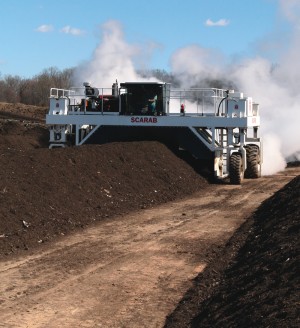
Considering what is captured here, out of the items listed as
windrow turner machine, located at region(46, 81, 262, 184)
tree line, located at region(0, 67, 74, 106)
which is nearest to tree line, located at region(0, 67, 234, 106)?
tree line, located at region(0, 67, 74, 106)

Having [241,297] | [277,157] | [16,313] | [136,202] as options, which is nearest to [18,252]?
[16,313]

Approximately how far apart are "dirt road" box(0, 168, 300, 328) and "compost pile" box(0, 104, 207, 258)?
637 mm

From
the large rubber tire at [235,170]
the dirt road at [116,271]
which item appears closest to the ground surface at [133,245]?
the dirt road at [116,271]

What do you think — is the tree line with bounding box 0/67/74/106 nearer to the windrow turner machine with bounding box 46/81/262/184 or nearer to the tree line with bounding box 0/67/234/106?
the tree line with bounding box 0/67/234/106

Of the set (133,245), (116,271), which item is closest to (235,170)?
(133,245)

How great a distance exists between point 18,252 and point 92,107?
15.9m

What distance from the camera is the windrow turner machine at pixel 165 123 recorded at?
82.0 ft

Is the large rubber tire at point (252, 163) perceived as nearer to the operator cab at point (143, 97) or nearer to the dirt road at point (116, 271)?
the operator cab at point (143, 97)

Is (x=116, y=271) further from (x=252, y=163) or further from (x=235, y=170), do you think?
(x=252, y=163)

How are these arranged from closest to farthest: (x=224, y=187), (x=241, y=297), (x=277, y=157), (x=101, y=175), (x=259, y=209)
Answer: (x=241, y=297) < (x=259, y=209) < (x=101, y=175) < (x=224, y=187) < (x=277, y=157)

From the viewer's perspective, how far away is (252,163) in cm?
2628

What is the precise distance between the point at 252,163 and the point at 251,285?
1777 centimetres

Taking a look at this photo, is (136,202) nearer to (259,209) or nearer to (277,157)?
(259,209)

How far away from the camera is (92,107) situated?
1080 inches
